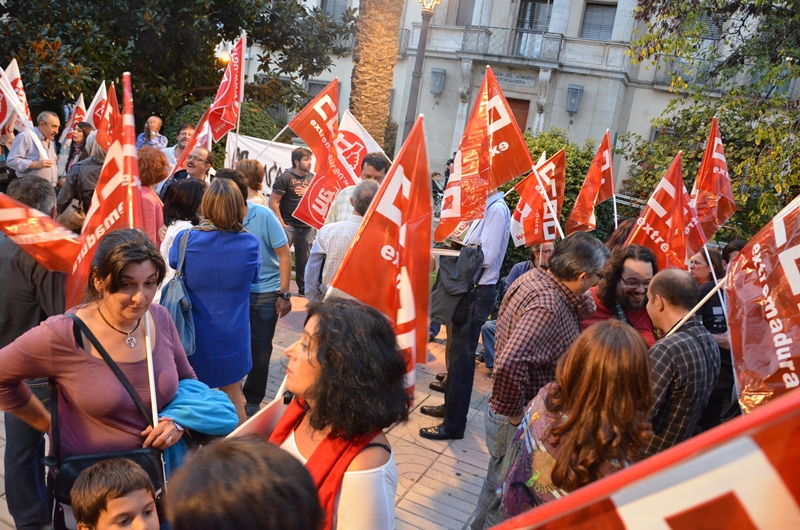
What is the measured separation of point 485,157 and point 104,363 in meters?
3.28

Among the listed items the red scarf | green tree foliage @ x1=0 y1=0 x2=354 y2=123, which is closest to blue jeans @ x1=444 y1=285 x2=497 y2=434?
the red scarf

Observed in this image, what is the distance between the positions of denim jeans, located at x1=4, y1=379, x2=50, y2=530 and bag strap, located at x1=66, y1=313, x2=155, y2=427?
0.83 metres

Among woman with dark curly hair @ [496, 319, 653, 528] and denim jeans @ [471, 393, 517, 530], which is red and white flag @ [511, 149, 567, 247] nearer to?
denim jeans @ [471, 393, 517, 530]

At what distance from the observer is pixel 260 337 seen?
4.77 metres

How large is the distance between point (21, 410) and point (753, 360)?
2.65m

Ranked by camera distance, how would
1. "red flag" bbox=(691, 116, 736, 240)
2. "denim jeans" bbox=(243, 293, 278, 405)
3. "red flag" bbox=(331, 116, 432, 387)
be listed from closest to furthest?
"red flag" bbox=(331, 116, 432, 387) < "denim jeans" bbox=(243, 293, 278, 405) < "red flag" bbox=(691, 116, 736, 240)

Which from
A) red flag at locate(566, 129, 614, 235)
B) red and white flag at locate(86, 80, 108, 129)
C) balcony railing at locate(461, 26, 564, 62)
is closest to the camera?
red flag at locate(566, 129, 614, 235)

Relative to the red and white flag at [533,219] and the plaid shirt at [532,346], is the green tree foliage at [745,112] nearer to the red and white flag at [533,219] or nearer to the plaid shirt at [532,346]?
the red and white flag at [533,219]

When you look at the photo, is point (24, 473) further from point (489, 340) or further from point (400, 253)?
point (489, 340)

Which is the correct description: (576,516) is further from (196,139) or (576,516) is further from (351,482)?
(196,139)

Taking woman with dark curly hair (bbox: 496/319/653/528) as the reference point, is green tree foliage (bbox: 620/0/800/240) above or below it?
above

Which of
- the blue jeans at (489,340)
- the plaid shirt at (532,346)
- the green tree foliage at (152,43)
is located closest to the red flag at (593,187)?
the blue jeans at (489,340)

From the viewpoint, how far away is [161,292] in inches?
152

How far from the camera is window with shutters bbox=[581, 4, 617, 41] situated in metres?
25.9
